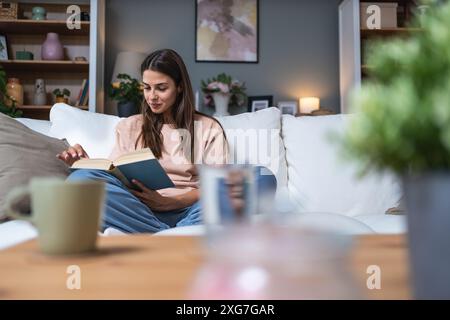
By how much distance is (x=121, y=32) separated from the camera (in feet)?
12.8

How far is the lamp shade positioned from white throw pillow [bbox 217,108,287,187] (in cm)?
170

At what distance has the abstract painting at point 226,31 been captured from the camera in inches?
155

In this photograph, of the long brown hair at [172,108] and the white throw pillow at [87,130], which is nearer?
the long brown hair at [172,108]

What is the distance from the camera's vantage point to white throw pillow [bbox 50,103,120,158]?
6.21 feet

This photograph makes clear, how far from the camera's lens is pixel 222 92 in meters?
3.64

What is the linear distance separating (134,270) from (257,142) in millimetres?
1537

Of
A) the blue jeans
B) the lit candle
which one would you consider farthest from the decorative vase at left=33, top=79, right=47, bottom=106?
the blue jeans

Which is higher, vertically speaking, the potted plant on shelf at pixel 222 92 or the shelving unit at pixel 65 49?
the shelving unit at pixel 65 49

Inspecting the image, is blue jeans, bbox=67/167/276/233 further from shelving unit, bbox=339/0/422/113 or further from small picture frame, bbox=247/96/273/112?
small picture frame, bbox=247/96/273/112

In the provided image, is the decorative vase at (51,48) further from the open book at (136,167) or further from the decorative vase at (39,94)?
the open book at (136,167)

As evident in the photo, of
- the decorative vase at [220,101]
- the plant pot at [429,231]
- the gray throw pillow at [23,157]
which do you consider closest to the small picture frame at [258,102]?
the decorative vase at [220,101]

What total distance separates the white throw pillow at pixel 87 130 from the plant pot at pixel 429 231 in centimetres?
166

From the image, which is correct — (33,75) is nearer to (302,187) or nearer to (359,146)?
(302,187)
